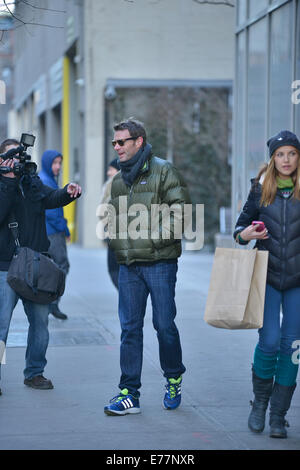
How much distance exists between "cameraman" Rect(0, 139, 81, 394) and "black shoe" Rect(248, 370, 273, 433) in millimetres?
1883

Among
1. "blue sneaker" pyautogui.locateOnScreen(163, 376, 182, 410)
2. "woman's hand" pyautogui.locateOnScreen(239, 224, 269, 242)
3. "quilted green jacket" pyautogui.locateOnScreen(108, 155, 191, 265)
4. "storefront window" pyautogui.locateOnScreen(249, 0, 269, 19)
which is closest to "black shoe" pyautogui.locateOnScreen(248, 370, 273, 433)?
"blue sneaker" pyautogui.locateOnScreen(163, 376, 182, 410)

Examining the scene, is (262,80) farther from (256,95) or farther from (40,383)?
(40,383)

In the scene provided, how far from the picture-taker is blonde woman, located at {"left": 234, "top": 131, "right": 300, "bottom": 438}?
17.9 ft

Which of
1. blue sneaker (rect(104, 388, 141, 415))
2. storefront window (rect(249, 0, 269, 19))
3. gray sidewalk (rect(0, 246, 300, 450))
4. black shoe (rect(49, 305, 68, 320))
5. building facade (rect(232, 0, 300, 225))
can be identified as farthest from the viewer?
storefront window (rect(249, 0, 269, 19))

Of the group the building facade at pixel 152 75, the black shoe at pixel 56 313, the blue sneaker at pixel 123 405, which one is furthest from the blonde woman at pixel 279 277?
the building facade at pixel 152 75

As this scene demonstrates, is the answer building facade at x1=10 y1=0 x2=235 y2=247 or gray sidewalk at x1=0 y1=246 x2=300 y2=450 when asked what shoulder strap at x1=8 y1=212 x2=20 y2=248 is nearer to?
gray sidewalk at x1=0 y1=246 x2=300 y2=450

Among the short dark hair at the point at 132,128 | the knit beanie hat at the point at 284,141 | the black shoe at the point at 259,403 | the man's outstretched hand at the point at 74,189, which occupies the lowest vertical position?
the black shoe at the point at 259,403

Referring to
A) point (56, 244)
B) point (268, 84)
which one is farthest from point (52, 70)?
point (56, 244)

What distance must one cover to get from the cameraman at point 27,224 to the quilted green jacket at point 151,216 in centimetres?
70

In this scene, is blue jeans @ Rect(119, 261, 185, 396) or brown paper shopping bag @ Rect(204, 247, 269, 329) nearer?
brown paper shopping bag @ Rect(204, 247, 269, 329)

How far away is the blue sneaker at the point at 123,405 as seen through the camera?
594 cm

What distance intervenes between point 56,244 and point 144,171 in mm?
4431

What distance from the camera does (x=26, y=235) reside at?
6.70m

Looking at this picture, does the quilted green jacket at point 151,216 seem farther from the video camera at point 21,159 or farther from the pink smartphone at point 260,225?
the video camera at point 21,159
